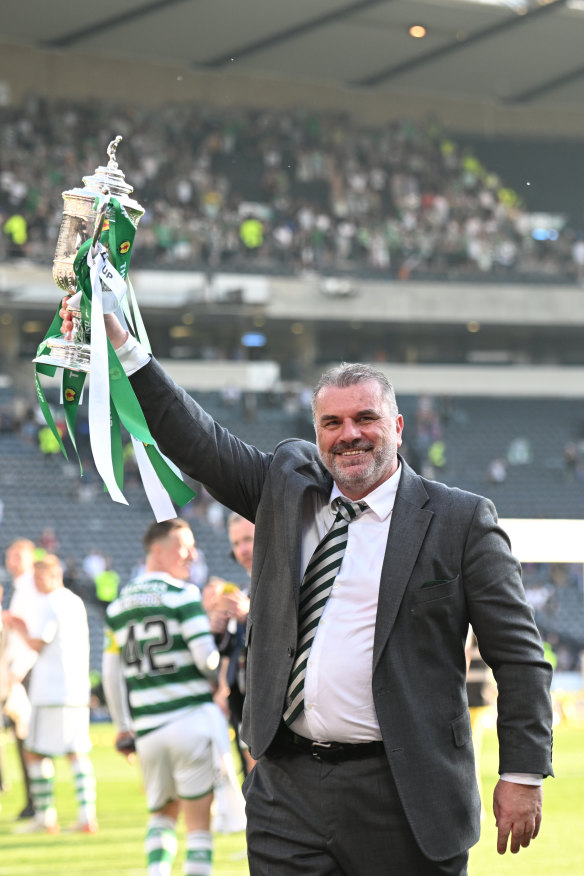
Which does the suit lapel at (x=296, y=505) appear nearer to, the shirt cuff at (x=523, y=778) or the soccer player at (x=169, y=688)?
the shirt cuff at (x=523, y=778)

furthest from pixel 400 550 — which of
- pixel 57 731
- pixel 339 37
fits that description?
pixel 339 37

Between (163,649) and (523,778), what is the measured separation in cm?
309

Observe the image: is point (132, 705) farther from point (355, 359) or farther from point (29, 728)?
point (355, 359)

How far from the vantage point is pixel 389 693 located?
2.97 m

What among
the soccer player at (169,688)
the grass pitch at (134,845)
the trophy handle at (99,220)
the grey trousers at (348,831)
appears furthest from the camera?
the grass pitch at (134,845)

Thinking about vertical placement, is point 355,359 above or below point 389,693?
above

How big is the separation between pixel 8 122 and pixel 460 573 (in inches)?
1096

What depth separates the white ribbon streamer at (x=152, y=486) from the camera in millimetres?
3359

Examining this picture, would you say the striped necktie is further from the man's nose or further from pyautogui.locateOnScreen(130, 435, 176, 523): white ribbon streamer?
pyautogui.locateOnScreen(130, 435, 176, 523): white ribbon streamer

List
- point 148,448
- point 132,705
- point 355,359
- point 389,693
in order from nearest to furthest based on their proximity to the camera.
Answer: point 389,693, point 148,448, point 132,705, point 355,359

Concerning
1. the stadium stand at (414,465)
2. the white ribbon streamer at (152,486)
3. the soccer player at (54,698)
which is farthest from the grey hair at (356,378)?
the stadium stand at (414,465)

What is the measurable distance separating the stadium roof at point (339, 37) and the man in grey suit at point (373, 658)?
25.3 meters

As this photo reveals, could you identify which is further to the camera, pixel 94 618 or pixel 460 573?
pixel 94 618

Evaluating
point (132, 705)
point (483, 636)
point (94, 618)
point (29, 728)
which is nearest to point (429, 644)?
point (483, 636)
